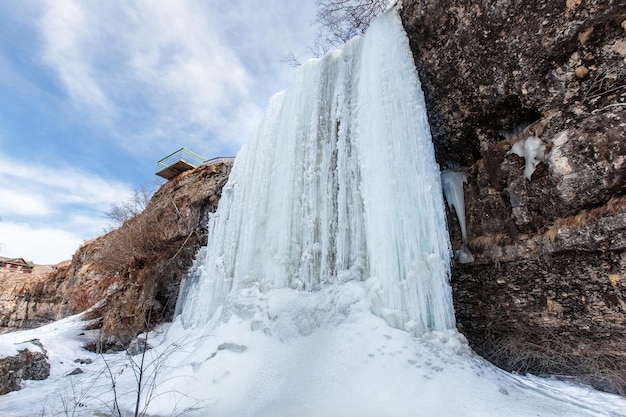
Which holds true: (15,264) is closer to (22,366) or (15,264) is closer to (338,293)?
(22,366)

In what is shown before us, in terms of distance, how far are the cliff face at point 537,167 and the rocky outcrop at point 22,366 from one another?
6.99 meters

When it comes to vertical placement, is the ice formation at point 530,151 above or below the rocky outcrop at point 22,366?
above

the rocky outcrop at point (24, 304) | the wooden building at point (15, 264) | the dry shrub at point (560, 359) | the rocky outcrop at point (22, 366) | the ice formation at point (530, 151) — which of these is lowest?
the rocky outcrop at point (22, 366)

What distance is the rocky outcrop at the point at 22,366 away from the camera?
5047 mm

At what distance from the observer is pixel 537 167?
4.13 metres

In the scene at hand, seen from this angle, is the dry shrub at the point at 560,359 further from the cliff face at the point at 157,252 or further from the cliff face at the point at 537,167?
the cliff face at the point at 157,252

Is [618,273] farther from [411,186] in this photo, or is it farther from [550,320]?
[411,186]

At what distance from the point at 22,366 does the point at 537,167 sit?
27.5ft

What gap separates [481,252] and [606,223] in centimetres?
151

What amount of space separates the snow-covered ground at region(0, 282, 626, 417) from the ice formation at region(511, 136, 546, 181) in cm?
233

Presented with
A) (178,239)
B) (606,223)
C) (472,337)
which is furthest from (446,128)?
(178,239)

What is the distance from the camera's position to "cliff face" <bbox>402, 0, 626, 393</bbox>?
3.57 metres

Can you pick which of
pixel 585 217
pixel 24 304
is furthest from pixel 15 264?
pixel 585 217

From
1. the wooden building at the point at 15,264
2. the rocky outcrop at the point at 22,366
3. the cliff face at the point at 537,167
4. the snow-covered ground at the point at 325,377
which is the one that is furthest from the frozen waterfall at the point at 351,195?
the wooden building at the point at 15,264
